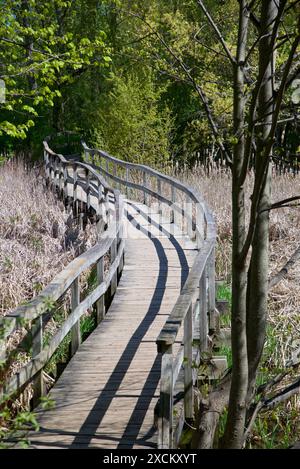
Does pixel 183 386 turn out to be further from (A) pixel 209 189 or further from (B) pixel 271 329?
(A) pixel 209 189

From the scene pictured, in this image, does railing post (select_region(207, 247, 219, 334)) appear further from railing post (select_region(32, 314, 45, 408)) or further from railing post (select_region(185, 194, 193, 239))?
railing post (select_region(185, 194, 193, 239))

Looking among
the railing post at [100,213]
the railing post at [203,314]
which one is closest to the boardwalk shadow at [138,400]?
the railing post at [203,314]

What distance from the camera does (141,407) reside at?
559cm

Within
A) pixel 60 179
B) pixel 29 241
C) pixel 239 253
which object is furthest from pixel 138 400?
pixel 60 179

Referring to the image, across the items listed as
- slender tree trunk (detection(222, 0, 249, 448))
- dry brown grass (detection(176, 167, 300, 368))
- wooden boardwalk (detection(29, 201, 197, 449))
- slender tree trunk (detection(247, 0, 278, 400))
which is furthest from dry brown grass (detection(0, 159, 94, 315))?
slender tree trunk (detection(222, 0, 249, 448))

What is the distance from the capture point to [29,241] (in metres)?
12.8

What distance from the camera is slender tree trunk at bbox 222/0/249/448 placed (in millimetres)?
4539

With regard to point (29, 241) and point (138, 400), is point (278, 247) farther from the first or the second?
point (138, 400)

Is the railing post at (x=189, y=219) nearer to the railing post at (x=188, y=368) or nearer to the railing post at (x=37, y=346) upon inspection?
the railing post at (x=188, y=368)

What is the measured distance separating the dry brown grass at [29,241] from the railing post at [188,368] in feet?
7.54

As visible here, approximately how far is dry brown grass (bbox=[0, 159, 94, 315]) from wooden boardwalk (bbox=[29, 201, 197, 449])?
1.02 metres

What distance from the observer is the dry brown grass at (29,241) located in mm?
9672

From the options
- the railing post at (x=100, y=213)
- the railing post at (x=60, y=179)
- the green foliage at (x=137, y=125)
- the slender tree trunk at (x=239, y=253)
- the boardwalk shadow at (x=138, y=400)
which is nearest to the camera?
the slender tree trunk at (x=239, y=253)

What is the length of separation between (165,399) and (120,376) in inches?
66.6
